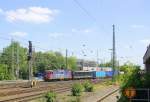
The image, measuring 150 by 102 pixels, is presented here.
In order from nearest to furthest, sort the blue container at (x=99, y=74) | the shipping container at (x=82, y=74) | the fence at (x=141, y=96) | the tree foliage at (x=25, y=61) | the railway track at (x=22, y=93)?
the fence at (x=141, y=96)
the railway track at (x=22, y=93)
the shipping container at (x=82, y=74)
the blue container at (x=99, y=74)
the tree foliage at (x=25, y=61)

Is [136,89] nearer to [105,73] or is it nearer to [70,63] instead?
[105,73]

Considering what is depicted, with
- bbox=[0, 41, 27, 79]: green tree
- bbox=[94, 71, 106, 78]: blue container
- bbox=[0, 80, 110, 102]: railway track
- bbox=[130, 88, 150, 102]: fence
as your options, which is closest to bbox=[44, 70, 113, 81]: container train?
bbox=[94, 71, 106, 78]: blue container

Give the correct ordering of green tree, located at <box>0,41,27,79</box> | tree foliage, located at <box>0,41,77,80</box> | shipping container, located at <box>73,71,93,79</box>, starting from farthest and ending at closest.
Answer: tree foliage, located at <box>0,41,77,80</box>, green tree, located at <box>0,41,27,79</box>, shipping container, located at <box>73,71,93,79</box>

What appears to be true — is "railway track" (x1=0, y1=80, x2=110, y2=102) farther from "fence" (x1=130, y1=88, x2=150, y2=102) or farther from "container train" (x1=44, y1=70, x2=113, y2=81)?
"container train" (x1=44, y1=70, x2=113, y2=81)

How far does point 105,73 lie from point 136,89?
11037cm

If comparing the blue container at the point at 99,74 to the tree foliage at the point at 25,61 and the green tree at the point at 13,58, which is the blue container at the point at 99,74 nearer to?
the tree foliage at the point at 25,61

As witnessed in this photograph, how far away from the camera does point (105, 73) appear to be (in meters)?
127

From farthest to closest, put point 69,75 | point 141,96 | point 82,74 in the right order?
point 82,74 → point 69,75 → point 141,96

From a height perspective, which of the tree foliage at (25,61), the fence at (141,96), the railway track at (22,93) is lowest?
the railway track at (22,93)

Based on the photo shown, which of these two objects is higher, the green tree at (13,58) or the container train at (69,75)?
the green tree at (13,58)

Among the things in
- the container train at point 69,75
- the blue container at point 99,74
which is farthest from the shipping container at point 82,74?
the blue container at point 99,74

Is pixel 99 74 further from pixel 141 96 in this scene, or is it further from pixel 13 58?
pixel 141 96

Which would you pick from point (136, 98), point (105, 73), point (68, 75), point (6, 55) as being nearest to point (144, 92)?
point (136, 98)

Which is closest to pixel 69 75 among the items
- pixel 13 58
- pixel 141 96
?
pixel 13 58
